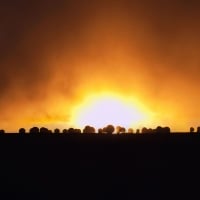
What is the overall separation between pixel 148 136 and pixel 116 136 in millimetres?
1904

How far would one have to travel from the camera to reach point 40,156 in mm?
39188

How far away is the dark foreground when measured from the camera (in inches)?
1521

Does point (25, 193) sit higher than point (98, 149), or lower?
lower

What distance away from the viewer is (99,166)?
3922 centimetres

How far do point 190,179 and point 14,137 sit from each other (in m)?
10.9

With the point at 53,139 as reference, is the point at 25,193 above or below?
below

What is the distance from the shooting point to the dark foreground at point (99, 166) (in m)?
38.6

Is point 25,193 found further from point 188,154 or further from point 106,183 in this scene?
point 188,154

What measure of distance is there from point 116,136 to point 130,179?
2.79 m

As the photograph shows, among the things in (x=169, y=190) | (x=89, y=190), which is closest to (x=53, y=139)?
(x=89, y=190)

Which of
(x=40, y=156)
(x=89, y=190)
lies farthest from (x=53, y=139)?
(x=89, y=190)

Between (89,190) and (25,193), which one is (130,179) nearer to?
(89,190)

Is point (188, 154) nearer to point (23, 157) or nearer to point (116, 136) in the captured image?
point (116, 136)

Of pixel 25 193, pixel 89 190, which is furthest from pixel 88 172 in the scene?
pixel 25 193
